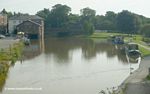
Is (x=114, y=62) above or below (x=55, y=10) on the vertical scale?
below

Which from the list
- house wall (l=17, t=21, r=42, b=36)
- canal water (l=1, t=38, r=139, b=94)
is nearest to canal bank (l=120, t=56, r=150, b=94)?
canal water (l=1, t=38, r=139, b=94)

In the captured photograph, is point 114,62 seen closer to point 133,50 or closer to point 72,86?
point 133,50

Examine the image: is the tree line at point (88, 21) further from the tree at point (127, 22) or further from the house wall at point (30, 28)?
the house wall at point (30, 28)

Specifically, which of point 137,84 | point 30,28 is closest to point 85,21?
point 30,28

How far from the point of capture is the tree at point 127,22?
5466 cm

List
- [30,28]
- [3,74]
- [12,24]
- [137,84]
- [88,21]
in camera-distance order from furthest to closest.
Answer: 1. [88,21]
2. [12,24]
3. [30,28]
4. [3,74]
5. [137,84]

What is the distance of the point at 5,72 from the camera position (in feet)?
66.9

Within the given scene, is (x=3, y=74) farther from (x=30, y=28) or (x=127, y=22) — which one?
(x=127, y=22)

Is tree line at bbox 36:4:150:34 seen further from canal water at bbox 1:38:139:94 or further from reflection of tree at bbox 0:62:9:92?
reflection of tree at bbox 0:62:9:92

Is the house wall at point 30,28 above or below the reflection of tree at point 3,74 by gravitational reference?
above

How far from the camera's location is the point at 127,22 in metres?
55.3

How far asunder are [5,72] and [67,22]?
126 ft

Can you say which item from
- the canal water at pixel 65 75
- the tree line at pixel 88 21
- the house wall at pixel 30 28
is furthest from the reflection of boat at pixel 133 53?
the tree line at pixel 88 21

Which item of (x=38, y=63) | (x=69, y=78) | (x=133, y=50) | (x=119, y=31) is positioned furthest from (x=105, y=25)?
(x=69, y=78)
